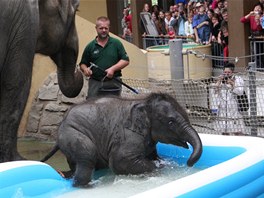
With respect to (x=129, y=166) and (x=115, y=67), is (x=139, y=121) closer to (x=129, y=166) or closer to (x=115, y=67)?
(x=129, y=166)

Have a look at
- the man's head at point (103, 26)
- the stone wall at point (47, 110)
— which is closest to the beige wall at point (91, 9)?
the stone wall at point (47, 110)

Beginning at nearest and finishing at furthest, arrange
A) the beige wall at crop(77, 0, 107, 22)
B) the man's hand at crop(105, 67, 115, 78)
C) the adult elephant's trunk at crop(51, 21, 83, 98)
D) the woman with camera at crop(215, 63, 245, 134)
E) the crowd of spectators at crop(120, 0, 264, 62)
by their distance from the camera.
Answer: the adult elephant's trunk at crop(51, 21, 83, 98), the man's hand at crop(105, 67, 115, 78), the woman with camera at crop(215, 63, 245, 134), the crowd of spectators at crop(120, 0, 264, 62), the beige wall at crop(77, 0, 107, 22)

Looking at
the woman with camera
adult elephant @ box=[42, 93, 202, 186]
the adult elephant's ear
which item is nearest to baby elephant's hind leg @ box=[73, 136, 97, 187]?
adult elephant @ box=[42, 93, 202, 186]

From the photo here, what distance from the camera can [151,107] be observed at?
16.1ft

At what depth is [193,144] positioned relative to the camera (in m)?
4.76

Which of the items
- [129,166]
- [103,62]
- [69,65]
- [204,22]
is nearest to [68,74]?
[69,65]

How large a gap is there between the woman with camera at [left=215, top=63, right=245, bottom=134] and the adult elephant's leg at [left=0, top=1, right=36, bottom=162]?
9.36ft

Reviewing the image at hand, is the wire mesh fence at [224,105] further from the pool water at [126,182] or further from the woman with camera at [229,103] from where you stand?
the pool water at [126,182]

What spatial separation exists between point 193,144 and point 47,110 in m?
4.73

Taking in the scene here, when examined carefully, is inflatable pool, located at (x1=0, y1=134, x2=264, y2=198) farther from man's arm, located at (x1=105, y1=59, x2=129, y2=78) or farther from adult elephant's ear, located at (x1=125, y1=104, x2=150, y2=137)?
man's arm, located at (x1=105, y1=59, x2=129, y2=78)

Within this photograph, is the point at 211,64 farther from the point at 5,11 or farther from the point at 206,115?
the point at 5,11

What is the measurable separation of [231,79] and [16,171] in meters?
3.51

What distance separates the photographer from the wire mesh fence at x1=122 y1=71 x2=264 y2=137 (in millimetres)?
7176

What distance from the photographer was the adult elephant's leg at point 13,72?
5.10 meters
